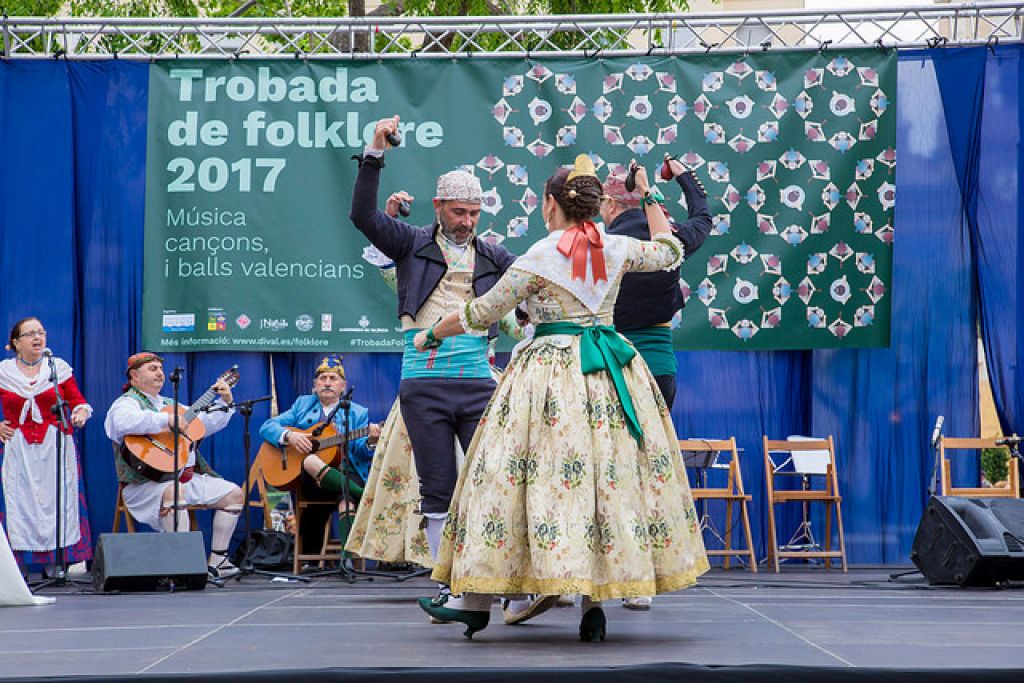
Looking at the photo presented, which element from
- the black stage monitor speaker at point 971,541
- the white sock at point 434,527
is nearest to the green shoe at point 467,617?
the white sock at point 434,527

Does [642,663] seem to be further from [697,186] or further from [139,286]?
[139,286]

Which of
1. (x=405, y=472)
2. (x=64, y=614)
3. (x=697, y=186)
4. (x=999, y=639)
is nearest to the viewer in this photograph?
(x=999, y=639)

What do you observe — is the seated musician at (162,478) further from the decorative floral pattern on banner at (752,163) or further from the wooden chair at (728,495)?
the wooden chair at (728,495)

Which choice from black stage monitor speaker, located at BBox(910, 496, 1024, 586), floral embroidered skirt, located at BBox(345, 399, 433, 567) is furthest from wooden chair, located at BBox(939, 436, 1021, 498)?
floral embroidered skirt, located at BBox(345, 399, 433, 567)

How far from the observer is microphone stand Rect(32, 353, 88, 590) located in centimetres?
712

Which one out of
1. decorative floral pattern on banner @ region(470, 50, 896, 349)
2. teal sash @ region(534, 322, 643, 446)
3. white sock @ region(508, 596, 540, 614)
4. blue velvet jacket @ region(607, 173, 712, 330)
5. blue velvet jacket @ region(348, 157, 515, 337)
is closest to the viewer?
teal sash @ region(534, 322, 643, 446)

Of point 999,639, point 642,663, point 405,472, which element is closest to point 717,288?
point 405,472

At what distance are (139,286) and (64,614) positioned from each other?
308 cm

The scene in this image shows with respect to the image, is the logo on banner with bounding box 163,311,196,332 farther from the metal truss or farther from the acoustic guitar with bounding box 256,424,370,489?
the metal truss

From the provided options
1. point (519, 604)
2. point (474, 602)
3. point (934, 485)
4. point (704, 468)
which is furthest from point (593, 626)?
point (704, 468)

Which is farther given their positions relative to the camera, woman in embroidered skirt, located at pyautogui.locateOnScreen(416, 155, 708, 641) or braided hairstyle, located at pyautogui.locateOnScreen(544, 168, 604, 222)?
braided hairstyle, located at pyautogui.locateOnScreen(544, 168, 604, 222)

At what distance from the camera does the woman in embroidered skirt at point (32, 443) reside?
25.2 feet

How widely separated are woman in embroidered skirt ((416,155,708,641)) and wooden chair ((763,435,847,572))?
3.87 m

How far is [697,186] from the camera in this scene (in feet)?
16.7
